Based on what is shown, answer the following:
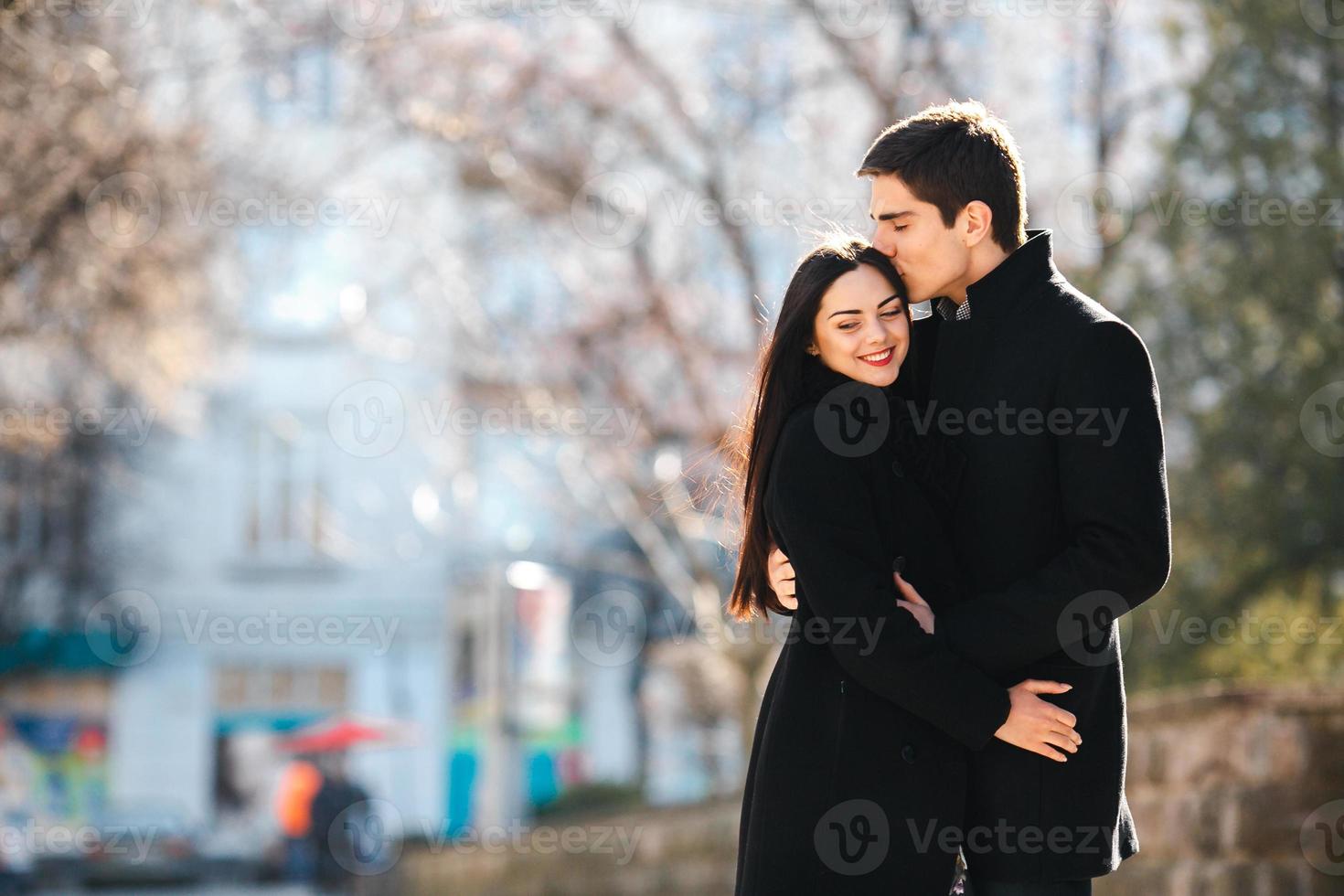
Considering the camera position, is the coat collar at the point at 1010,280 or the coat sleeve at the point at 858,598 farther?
the coat collar at the point at 1010,280

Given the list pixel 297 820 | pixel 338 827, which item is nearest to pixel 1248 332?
pixel 338 827

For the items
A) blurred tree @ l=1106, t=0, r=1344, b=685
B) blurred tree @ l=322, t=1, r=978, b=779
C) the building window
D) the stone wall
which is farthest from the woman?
the building window

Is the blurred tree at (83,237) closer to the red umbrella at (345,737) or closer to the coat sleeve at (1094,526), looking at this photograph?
the coat sleeve at (1094,526)

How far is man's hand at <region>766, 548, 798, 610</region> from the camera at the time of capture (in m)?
3.32

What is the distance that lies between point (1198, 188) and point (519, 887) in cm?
704

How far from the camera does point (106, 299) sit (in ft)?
30.0

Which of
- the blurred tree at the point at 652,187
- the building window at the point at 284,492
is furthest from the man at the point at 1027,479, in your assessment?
the building window at the point at 284,492

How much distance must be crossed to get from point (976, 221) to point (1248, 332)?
6507mm

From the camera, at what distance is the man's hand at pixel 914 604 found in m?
3.07

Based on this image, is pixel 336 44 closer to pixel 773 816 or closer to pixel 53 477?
pixel 773 816

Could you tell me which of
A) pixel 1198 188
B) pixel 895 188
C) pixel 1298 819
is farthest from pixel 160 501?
pixel 895 188

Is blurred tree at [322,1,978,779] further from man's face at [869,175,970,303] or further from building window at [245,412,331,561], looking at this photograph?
building window at [245,412,331,561]

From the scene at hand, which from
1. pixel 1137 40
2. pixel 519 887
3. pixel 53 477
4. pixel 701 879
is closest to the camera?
pixel 701 879

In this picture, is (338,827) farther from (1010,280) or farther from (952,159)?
(952,159)
